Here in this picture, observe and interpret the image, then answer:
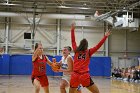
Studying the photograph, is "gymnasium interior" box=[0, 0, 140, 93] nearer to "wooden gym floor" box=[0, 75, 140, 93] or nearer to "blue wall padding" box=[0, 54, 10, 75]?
"blue wall padding" box=[0, 54, 10, 75]

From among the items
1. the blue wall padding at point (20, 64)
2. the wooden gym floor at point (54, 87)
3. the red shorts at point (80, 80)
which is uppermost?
the red shorts at point (80, 80)

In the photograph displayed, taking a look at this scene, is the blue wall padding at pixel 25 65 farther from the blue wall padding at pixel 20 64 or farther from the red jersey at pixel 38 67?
the red jersey at pixel 38 67

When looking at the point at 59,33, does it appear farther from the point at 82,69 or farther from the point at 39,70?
the point at 82,69

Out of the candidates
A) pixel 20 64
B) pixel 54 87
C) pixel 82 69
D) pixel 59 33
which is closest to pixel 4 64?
pixel 20 64

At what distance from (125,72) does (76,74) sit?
2102 cm

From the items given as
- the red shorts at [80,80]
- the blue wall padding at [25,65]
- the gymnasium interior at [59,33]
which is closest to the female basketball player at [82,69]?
the red shorts at [80,80]

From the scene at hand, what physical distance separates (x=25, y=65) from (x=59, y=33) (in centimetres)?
509

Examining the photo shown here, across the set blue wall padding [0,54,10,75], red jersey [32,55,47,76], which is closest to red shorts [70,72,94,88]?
red jersey [32,55,47,76]

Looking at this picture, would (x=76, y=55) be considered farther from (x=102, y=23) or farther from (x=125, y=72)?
(x=102, y=23)

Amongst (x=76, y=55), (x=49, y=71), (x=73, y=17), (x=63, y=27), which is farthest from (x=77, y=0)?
(x=76, y=55)

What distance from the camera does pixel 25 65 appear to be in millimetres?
29891

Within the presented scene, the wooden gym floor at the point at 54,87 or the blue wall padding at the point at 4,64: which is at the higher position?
the blue wall padding at the point at 4,64

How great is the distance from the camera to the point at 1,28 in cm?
3062

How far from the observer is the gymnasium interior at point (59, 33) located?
94.0ft
